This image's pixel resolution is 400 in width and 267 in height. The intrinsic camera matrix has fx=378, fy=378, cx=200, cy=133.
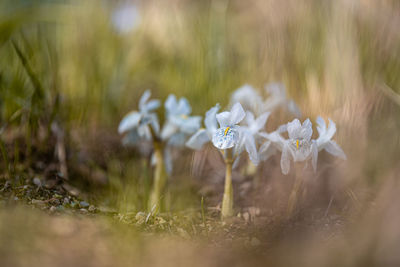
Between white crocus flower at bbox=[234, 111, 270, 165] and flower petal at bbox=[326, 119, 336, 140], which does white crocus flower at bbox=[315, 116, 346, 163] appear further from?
white crocus flower at bbox=[234, 111, 270, 165]

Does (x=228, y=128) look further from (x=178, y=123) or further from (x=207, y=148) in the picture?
(x=207, y=148)

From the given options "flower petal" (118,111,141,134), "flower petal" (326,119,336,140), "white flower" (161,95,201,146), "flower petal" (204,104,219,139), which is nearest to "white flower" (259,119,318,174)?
"flower petal" (326,119,336,140)

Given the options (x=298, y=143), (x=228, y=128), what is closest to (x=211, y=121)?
(x=228, y=128)

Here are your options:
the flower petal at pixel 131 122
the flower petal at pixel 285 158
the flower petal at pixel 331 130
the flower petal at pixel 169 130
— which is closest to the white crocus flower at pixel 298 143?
the flower petal at pixel 285 158

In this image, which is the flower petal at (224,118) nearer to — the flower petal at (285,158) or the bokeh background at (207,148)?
the flower petal at (285,158)

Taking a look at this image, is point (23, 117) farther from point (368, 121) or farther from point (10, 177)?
point (368, 121)

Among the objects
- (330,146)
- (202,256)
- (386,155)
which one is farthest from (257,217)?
(386,155)

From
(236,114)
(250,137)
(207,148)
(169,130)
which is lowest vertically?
(207,148)
